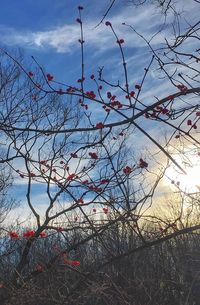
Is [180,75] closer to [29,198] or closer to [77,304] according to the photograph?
[77,304]

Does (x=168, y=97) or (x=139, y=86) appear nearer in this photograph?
(x=168, y=97)

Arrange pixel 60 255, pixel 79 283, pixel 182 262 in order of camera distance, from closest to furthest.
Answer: pixel 79 283 < pixel 60 255 < pixel 182 262

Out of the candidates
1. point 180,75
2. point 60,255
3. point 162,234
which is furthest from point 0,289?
point 180,75

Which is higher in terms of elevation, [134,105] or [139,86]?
[139,86]

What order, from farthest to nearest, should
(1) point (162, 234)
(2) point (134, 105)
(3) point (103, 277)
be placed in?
(3) point (103, 277) < (1) point (162, 234) < (2) point (134, 105)

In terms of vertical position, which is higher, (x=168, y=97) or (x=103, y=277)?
(x=168, y=97)

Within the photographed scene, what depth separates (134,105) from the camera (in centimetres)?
288

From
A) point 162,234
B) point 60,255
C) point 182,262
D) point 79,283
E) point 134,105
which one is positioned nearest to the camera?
point 134,105

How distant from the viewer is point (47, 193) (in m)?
5.59

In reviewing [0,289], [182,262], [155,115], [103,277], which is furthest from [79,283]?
[182,262]

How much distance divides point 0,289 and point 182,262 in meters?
6.35

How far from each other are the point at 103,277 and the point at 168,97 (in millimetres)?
2111

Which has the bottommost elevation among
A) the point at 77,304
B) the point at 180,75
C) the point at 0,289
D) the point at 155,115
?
the point at 77,304

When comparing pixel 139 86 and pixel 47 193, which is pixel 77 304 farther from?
pixel 139 86
